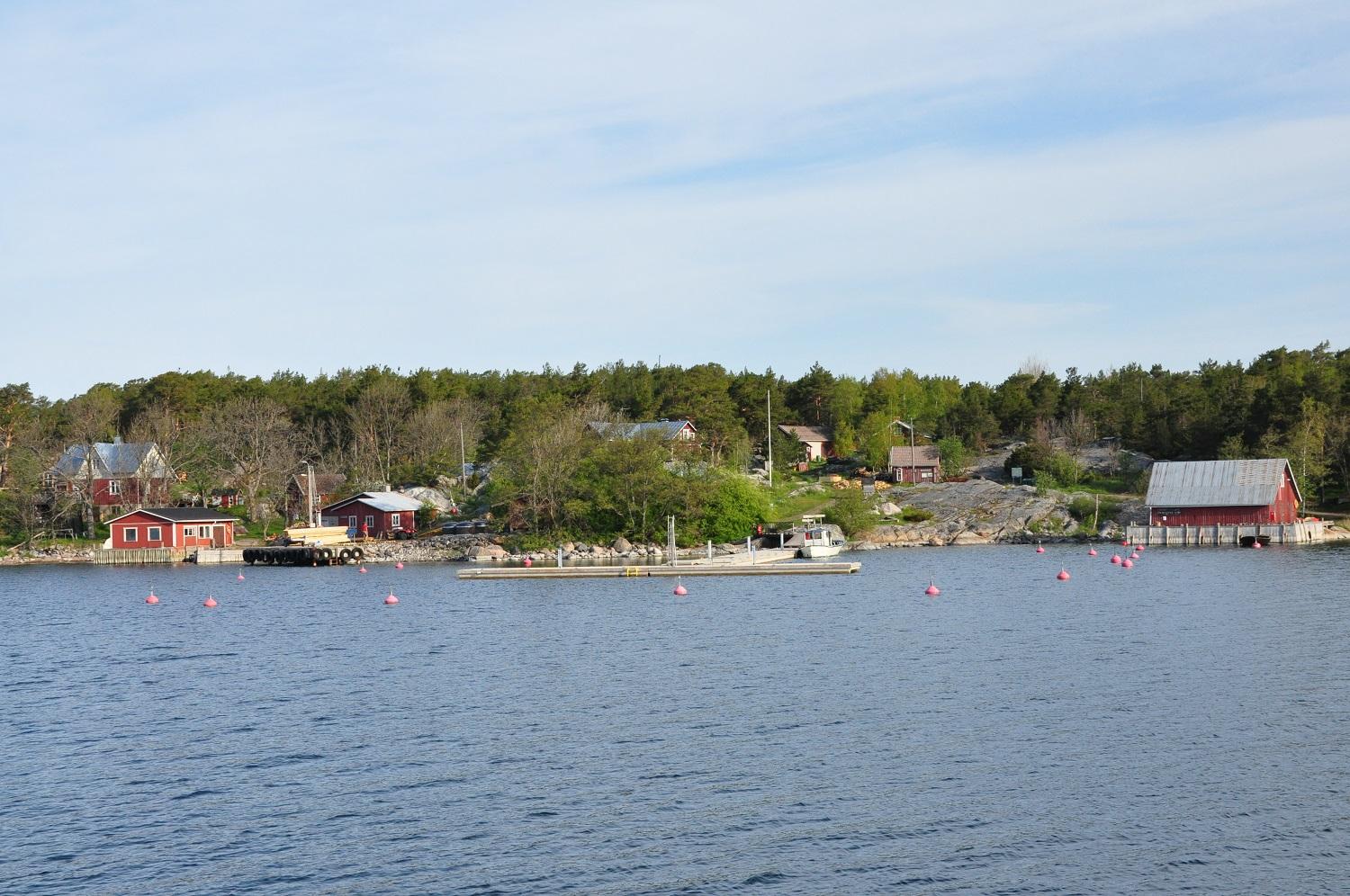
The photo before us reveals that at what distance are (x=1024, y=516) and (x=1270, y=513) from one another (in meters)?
17.8

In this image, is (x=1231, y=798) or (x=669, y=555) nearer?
(x=1231, y=798)

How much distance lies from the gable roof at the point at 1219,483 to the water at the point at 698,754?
4157 centimetres

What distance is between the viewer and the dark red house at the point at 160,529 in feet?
330

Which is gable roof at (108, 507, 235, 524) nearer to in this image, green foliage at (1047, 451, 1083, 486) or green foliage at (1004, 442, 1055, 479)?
green foliage at (1004, 442, 1055, 479)

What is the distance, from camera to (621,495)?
302ft

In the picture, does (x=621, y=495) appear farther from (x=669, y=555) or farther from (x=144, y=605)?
(x=144, y=605)

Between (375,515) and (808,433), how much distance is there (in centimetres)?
5144

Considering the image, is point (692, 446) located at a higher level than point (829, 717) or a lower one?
higher

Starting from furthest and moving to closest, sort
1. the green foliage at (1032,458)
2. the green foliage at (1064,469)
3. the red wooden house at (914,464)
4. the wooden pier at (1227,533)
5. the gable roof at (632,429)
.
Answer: the red wooden house at (914,464)
the green foliage at (1032,458)
the green foliage at (1064,469)
the gable roof at (632,429)
the wooden pier at (1227,533)

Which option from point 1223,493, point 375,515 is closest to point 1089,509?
point 1223,493

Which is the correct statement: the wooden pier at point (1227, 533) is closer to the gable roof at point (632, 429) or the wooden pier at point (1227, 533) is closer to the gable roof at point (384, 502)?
the gable roof at point (632, 429)

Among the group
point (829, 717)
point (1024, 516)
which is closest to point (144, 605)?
point (829, 717)

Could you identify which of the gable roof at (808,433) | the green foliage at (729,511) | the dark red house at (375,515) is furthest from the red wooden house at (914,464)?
the dark red house at (375,515)

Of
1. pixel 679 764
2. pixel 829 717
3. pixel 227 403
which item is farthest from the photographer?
pixel 227 403
